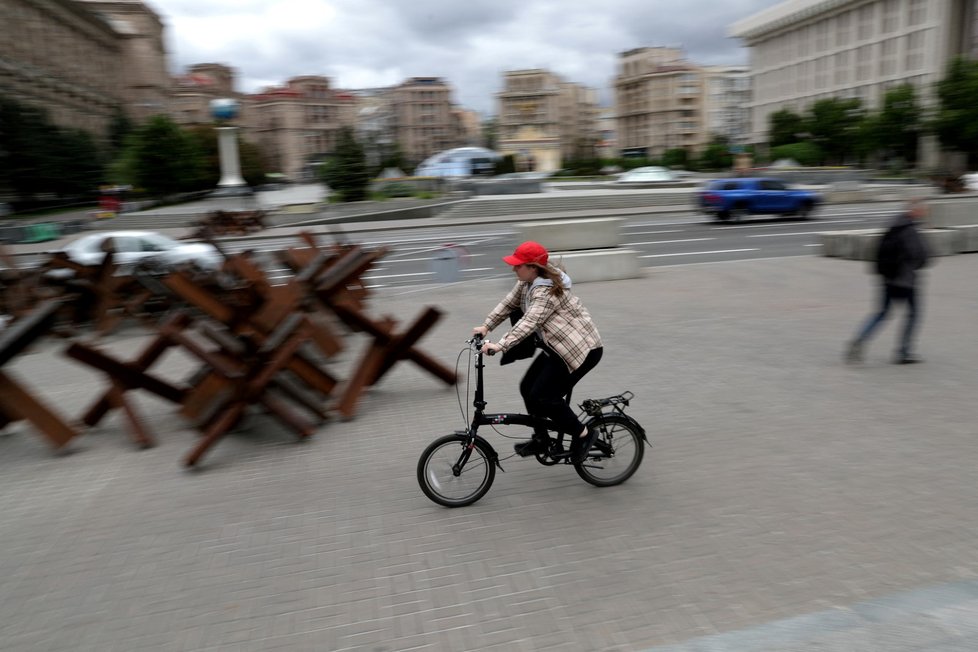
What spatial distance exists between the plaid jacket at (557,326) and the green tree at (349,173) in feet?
117

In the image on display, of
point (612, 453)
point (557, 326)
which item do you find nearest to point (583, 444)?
point (612, 453)

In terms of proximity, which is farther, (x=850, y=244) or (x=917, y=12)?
(x=917, y=12)

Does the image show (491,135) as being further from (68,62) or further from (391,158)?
(68,62)

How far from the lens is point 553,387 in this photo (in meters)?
4.80

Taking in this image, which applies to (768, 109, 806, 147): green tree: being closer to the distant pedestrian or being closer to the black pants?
the distant pedestrian

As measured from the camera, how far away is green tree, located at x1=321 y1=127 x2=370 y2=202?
39.1m

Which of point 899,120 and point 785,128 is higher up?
point 785,128

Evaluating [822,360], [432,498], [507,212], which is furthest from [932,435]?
[507,212]

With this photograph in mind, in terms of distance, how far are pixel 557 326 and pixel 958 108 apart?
63.2 m

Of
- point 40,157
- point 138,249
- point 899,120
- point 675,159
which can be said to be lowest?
point 138,249

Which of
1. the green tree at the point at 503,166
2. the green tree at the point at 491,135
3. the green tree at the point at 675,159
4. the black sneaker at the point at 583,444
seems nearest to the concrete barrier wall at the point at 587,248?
the black sneaker at the point at 583,444

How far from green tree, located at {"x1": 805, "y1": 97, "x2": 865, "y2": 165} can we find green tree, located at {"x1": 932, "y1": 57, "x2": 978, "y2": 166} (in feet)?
36.3

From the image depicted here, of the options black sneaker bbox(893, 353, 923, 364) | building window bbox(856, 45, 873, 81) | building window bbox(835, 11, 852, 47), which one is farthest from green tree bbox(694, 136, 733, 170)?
black sneaker bbox(893, 353, 923, 364)

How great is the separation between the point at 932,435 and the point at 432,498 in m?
3.96
